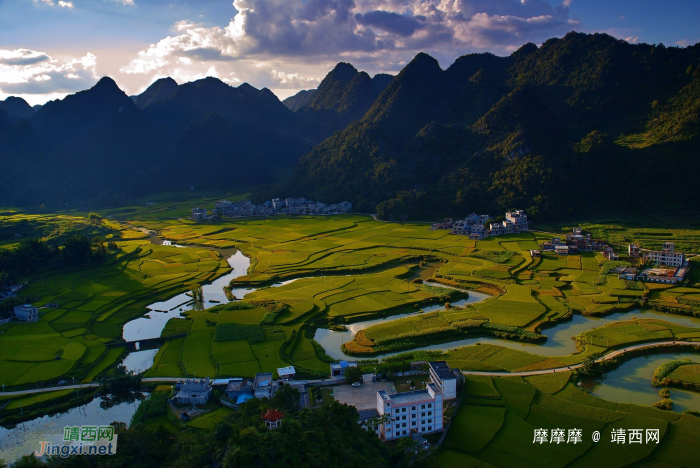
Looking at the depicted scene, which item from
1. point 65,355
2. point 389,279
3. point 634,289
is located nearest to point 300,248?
point 389,279

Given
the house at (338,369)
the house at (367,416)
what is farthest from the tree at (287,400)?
the house at (338,369)

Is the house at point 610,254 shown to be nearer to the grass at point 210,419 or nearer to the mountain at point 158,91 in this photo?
the grass at point 210,419

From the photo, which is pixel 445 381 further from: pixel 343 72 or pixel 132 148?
pixel 343 72

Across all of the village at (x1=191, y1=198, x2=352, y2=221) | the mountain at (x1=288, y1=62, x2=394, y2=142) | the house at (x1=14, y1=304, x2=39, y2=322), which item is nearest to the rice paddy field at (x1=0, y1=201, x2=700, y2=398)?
the house at (x1=14, y1=304, x2=39, y2=322)

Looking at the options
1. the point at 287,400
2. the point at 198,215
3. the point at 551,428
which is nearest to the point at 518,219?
the point at 551,428

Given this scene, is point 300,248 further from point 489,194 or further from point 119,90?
point 119,90

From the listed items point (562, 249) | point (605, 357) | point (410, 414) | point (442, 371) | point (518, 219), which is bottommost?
point (605, 357)

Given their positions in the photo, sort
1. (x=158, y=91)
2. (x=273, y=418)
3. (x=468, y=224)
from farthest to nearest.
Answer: (x=158, y=91) → (x=468, y=224) → (x=273, y=418)
